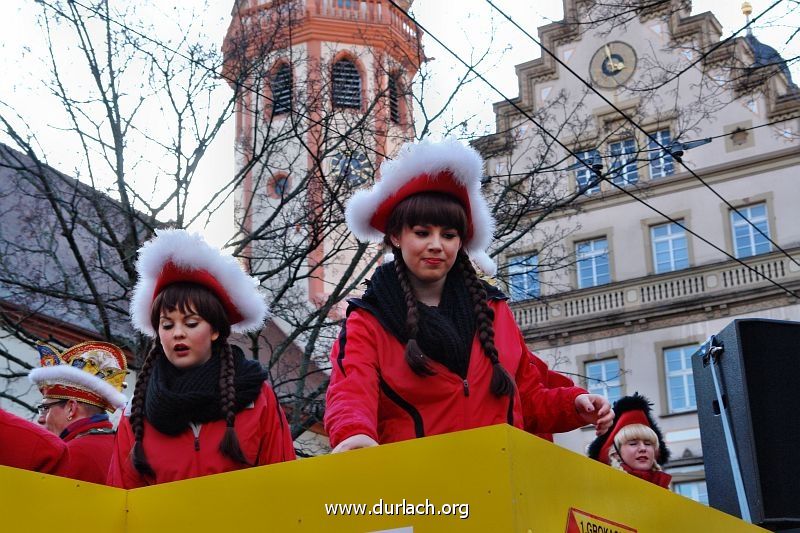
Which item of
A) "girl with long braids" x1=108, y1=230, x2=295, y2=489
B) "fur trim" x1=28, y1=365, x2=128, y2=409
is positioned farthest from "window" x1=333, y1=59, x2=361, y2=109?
"girl with long braids" x1=108, y1=230, x2=295, y2=489

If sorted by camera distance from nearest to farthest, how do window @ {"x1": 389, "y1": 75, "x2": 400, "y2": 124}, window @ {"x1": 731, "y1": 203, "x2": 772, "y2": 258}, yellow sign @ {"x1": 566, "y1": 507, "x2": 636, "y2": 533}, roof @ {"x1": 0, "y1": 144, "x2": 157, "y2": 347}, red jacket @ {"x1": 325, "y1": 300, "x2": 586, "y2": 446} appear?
yellow sign @ {"x1": 566, "y1": 507, "x2": 636, "y2": 533}
red jacket @ {"x1": 325, "y1": 300, "x2": 586, "y2": 446}
roof @ {"x1": 0, "y1": 144, "x2": 157, "y2": 347}
window @ {"x1": 389, "y1": 75, "x2": 400, "y2": 124}
window @ {"x1": 731, "y1": 203, "x2": 772, "y2": 258}

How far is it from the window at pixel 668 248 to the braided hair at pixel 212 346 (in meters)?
25.0

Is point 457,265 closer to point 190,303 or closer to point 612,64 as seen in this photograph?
point 190,303

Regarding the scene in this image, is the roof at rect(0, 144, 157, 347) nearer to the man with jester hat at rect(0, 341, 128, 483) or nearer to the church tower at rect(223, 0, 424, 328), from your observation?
the church tower at rect(223, 0, 424, 328)

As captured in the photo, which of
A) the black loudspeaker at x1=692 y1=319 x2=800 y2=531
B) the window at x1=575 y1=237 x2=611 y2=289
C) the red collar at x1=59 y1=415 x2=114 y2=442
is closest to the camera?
the black loudspeaker at x1=692 y1=319 x2=800 y2=531

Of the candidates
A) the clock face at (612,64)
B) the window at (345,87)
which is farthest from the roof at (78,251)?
the clock face at (612,64)

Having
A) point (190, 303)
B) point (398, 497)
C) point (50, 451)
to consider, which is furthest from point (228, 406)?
point (398, 497)

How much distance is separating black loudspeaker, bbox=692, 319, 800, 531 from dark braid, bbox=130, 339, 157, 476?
7.45ft

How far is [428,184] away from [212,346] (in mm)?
1045

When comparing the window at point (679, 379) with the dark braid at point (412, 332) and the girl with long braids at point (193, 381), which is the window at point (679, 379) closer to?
the girl with long braids at point (193, 381)

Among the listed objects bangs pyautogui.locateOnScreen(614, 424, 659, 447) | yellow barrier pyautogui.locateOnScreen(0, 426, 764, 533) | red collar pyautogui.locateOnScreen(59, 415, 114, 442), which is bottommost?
yellow barrier pyautogui.locateOnScreen(0, 426, 764, 533)

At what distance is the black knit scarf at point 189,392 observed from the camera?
13.2 feet

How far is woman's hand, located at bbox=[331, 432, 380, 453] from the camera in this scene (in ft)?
10.5

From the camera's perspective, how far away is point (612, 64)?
3041 cm
